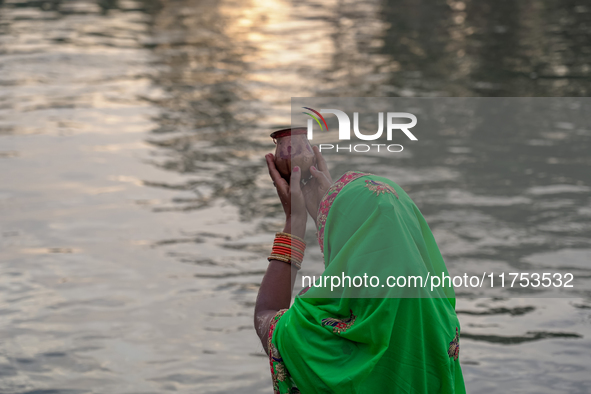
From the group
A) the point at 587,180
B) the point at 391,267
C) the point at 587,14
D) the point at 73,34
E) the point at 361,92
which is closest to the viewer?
the point at 391,267

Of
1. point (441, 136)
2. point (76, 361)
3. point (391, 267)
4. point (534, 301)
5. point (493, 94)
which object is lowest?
point (76, 361)

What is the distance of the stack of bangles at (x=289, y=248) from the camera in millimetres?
1898

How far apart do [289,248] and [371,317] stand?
0.38 m

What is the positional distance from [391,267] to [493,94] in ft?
23.5

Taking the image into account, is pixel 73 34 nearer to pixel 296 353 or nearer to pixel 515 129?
pixel 515 129

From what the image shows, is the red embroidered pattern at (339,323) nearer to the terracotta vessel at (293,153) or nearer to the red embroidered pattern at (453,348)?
the red embroidered pattern at (453,348)

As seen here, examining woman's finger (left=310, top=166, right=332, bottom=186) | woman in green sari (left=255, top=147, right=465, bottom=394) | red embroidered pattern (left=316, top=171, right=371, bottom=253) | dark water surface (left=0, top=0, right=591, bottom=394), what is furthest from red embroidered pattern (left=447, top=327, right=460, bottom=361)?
dark water surface (left=0, top=0, right=591, bottom=394)

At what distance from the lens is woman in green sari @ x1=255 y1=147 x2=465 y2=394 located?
5.35 feet

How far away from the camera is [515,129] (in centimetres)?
697

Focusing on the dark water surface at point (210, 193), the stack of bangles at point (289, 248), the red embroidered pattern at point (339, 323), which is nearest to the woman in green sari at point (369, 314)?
the red embroidered pattern at point (339, 323)

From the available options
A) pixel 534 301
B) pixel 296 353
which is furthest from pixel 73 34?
pixel 296 353

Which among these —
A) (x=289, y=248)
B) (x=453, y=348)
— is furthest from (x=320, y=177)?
(x=453, y=348)

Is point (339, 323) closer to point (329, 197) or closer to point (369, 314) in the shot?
point (369, 314)

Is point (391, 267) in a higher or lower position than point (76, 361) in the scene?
higher
